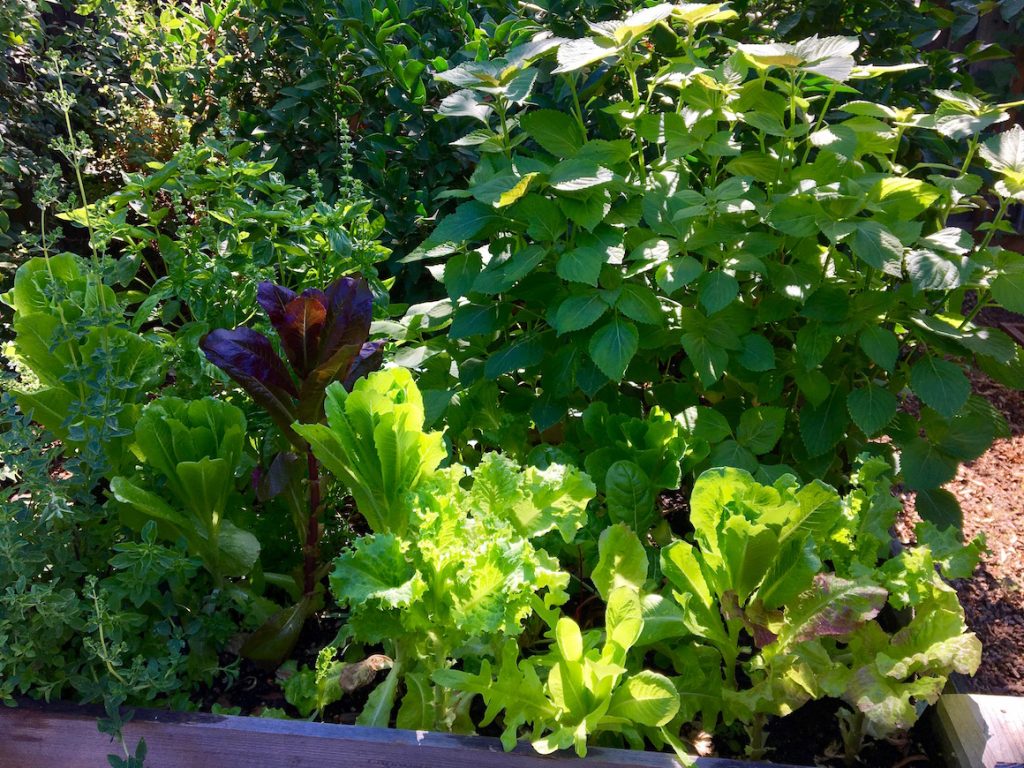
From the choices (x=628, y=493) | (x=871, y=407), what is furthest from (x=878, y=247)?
(x=628, y=493)

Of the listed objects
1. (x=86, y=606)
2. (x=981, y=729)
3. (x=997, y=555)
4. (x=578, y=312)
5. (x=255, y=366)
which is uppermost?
(x=255, y=366)

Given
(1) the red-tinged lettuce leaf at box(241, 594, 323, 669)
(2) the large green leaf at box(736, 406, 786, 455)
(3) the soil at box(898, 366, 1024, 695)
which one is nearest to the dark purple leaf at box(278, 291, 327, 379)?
(1) the red-tinged lettuce leaf at box(241, 594, 323, 669)

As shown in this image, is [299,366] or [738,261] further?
[738,261]

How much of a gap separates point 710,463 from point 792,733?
0.54 m

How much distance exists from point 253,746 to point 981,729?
1169mm

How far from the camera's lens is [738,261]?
5.54 feet

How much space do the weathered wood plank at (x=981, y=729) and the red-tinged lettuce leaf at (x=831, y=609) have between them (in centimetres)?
28

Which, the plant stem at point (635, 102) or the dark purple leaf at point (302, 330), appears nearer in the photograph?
the dark purple leaf at point (302, 330)

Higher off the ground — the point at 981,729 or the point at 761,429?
the point at 761,429

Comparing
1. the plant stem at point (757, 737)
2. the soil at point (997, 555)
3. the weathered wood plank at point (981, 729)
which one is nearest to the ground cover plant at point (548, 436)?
the plant stem at point (757, 737)

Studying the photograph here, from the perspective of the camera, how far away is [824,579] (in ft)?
4.35

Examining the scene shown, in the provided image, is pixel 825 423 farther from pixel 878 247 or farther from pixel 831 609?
pixel 831 609

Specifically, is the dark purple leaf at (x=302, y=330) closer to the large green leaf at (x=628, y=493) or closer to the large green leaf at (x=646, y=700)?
the large green leaf at (x=628, y=493)

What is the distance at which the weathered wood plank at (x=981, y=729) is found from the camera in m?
1.33
